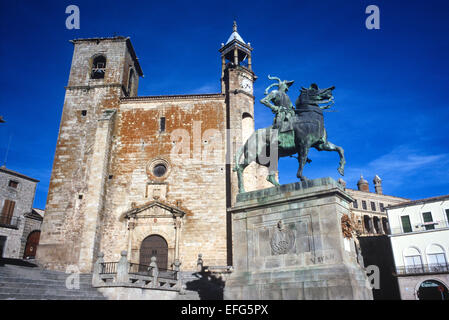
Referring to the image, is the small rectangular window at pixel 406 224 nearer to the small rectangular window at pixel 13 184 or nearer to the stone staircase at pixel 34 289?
the stone staircase at pixel 34 289

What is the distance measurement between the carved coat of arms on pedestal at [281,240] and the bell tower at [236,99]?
11.5 m

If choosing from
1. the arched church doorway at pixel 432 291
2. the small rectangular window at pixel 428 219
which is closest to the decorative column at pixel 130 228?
the arched church doorway at pixel 432 291

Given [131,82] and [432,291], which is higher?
[131,82]

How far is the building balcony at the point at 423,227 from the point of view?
2549 cm

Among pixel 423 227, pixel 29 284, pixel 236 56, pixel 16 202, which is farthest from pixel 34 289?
pixel 423 227

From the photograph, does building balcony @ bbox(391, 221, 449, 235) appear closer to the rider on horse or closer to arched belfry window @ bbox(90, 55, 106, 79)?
the rider on horse

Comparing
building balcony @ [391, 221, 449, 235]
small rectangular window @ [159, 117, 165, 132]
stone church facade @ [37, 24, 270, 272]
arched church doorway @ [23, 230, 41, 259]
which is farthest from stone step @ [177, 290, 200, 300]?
building balcony @ [391, 221, 449, 235]

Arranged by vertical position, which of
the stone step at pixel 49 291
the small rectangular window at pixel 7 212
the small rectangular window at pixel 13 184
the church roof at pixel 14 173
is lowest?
the stone step at pixel 49 291

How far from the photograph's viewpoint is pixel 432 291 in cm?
2509

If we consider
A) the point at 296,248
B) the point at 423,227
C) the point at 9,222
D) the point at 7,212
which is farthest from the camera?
the point at 7,212

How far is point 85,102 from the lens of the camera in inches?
864

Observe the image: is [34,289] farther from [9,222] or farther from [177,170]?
[9,222]

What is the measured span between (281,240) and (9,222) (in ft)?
88.7
